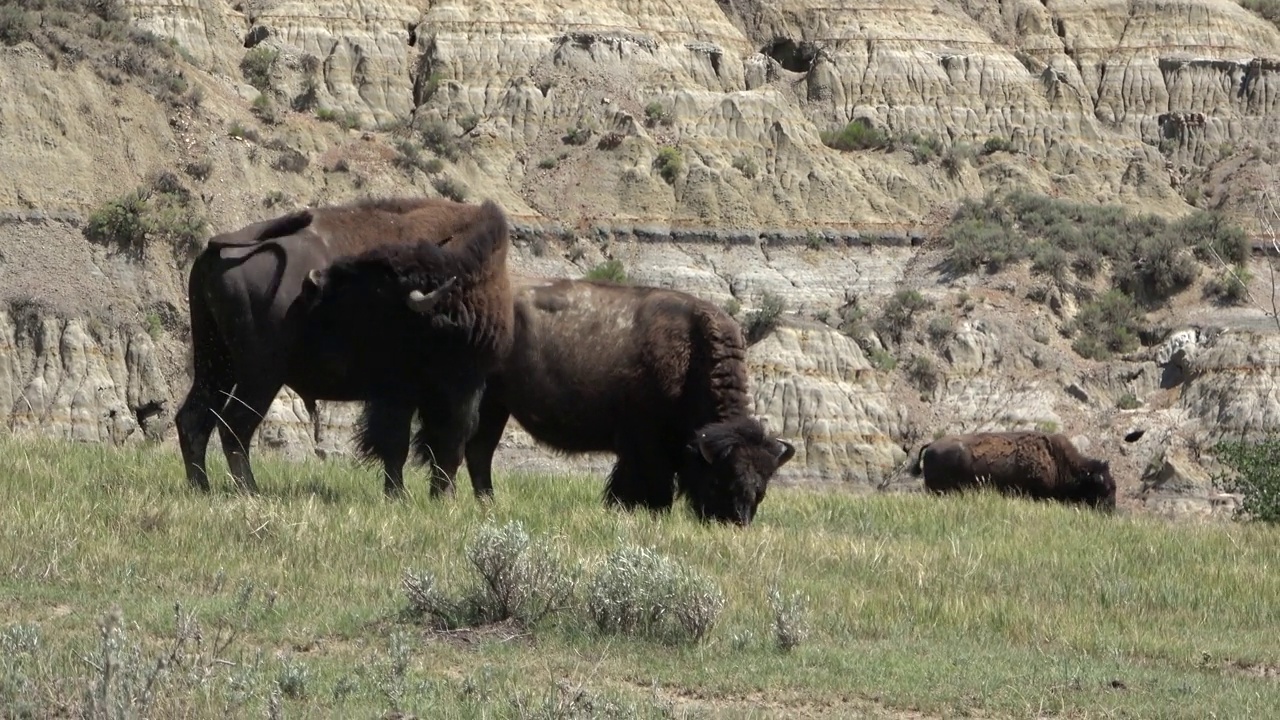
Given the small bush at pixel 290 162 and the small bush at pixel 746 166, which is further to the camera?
the small bush at pixel 746 166

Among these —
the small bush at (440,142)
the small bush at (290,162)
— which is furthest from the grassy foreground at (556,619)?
the small bush at (440,142)

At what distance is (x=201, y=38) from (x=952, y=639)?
50307mm

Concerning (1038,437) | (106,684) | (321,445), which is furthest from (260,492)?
(321,445)

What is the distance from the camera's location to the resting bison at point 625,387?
1359cm

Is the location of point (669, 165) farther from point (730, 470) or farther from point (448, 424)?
point (448, 424)

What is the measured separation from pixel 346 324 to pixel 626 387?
8.50 feet

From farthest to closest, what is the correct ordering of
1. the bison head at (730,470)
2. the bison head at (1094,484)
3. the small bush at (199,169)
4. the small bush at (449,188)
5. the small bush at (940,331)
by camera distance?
the small bush at (449,188) < the small bush at (940,331) < the small bush at (199,169) < the bison head at (1094,484) < the bison head at (730,470)

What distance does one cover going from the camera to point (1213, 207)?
6225cm

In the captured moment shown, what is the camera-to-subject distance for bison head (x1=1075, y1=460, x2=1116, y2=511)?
26.7m

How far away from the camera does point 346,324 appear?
12250 millimetres

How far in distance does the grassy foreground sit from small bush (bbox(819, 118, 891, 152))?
48.7 m

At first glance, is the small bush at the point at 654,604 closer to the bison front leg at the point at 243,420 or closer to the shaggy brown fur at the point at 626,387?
the bison front leg at the point at 243,420


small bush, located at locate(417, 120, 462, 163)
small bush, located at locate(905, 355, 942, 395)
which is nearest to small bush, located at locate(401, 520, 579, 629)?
small bush, located at locate(905, 355, 942, 395)

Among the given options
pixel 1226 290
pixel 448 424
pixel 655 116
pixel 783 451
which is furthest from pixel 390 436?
pixel 655 116
